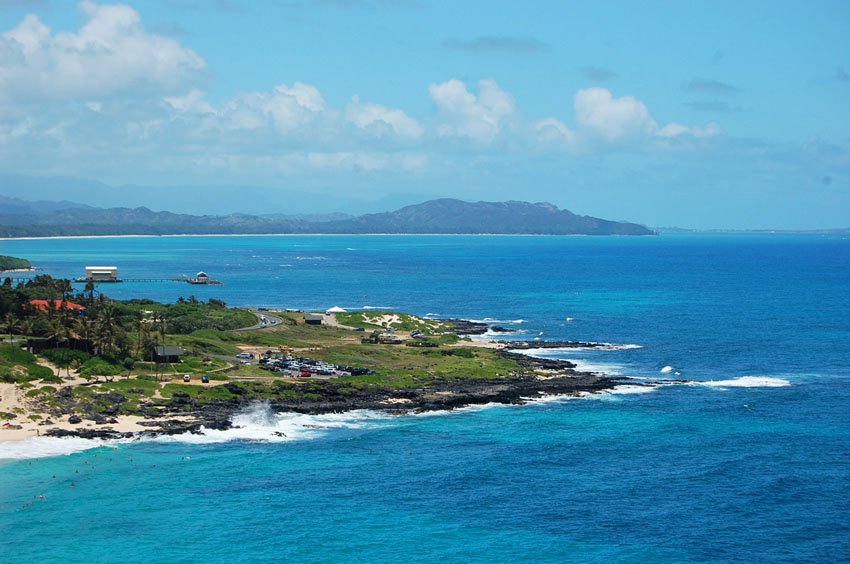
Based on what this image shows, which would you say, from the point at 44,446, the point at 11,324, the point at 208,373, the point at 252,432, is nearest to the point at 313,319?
the point at 208,373

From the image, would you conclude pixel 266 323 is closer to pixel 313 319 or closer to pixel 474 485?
pixel 313 319

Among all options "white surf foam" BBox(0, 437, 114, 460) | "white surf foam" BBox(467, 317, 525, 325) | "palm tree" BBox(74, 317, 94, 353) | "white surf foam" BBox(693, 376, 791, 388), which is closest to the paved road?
"palm tree" BBox(74, 317, 94, 353)

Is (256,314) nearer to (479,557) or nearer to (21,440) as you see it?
(21,440)

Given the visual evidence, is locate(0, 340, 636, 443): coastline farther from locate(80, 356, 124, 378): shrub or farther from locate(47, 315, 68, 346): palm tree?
locate(47, 315, 68, 346): palm tree

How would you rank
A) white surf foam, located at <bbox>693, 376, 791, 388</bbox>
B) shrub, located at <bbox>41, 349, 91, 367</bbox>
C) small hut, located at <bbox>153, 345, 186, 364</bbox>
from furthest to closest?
white surf foam, located at <bbox>693, 376, 791, 388</bbox>
small hut, located at <bbox>153, 345, 186, 364</bbox>
shrub, located at <bbox>41, 349, 91, 367</bbox>

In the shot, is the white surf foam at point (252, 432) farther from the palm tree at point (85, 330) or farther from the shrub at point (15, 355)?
the palm tree at point (85, 330)
